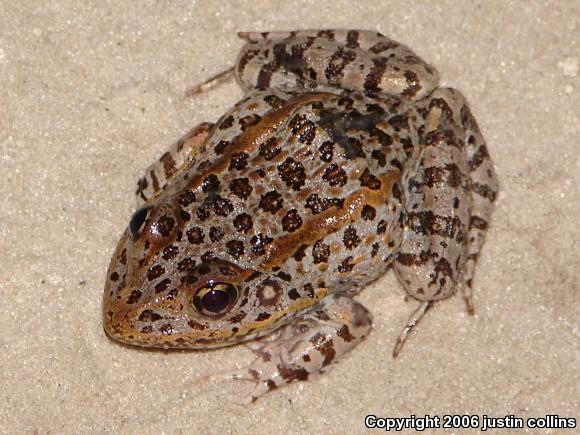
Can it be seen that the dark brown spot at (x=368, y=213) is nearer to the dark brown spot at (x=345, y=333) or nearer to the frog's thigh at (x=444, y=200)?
the frog's thigh at (x=444, y=200)

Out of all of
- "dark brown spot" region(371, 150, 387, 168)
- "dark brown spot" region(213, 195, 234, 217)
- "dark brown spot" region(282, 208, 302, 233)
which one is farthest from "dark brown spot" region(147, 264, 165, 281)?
"dark brown spot" region(371, 150, 387, 168)

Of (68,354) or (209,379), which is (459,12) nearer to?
(209,379)

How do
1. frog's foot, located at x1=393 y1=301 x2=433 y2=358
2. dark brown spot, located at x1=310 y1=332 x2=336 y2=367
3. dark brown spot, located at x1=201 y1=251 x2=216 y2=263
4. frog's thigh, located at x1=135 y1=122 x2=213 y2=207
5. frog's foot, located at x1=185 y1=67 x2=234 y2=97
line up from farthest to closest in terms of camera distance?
frog's foot, located at x1=185 y1=67 x2=234 y2=97, frog's foot, located at x1=393 y1=301 x2=433 y2=358, frog's thigh, located at x1=135 y1=122 x2=213 y2=207, dark brown spot, located at x1=310 y1=332 x2=336 y2=367, dark brown spot, located at x1=201 y1=251 x2=216 y2=263

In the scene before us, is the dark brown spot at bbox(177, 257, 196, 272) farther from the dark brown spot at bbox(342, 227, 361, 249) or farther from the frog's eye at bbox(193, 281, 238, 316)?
the dark brown spot at bbox(342, 227, 361, 249)

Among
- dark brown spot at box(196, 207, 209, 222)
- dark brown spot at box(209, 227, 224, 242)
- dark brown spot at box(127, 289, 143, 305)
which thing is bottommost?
dark brown spot at box(127, 289, 143, 305)

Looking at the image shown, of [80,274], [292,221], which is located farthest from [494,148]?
[80,274]

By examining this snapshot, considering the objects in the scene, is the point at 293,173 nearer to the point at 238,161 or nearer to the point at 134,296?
the point at 238,161

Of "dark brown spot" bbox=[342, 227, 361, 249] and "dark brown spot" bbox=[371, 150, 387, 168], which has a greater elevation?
"dark brown spot" bbox=[371, 150, 387, 168]

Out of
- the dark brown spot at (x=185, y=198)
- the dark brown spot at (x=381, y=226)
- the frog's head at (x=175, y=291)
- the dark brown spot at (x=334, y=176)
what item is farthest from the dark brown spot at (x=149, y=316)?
the dark brown spot at (x=381, y=226)
